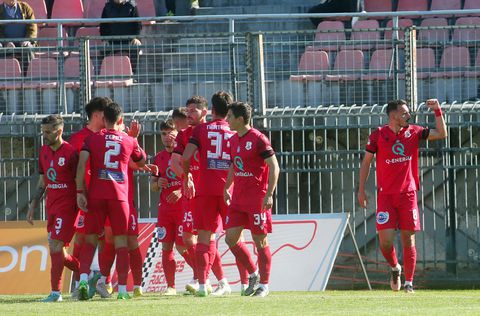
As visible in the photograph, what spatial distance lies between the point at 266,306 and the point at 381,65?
235 inches

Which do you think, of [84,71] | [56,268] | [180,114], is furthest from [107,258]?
[84,71]

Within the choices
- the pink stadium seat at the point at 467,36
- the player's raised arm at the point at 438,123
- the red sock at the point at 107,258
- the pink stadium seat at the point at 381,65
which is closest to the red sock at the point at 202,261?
the red sock at the point at 107,258

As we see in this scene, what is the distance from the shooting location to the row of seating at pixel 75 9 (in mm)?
21312

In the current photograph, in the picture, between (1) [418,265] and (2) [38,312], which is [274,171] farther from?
(1) [418,265]

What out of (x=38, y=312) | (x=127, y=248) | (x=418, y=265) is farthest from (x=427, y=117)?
(x=38, y=312)

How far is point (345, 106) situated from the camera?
16.9 meters

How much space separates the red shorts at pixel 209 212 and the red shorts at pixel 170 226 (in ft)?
4.09

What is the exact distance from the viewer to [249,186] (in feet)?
43.2

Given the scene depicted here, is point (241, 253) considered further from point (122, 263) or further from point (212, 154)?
point (122, 263)

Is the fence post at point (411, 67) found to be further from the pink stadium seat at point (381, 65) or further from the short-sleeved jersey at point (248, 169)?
the short-sleeved jersey at point (248, 169)

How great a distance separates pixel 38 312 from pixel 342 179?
6503 millimetres

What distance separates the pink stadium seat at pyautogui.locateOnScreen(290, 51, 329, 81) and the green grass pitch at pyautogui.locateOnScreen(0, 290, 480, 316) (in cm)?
419

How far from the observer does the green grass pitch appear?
11.0m

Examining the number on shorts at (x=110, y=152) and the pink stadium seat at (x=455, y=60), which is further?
the pink stadium seat at (x=455, y=60)
